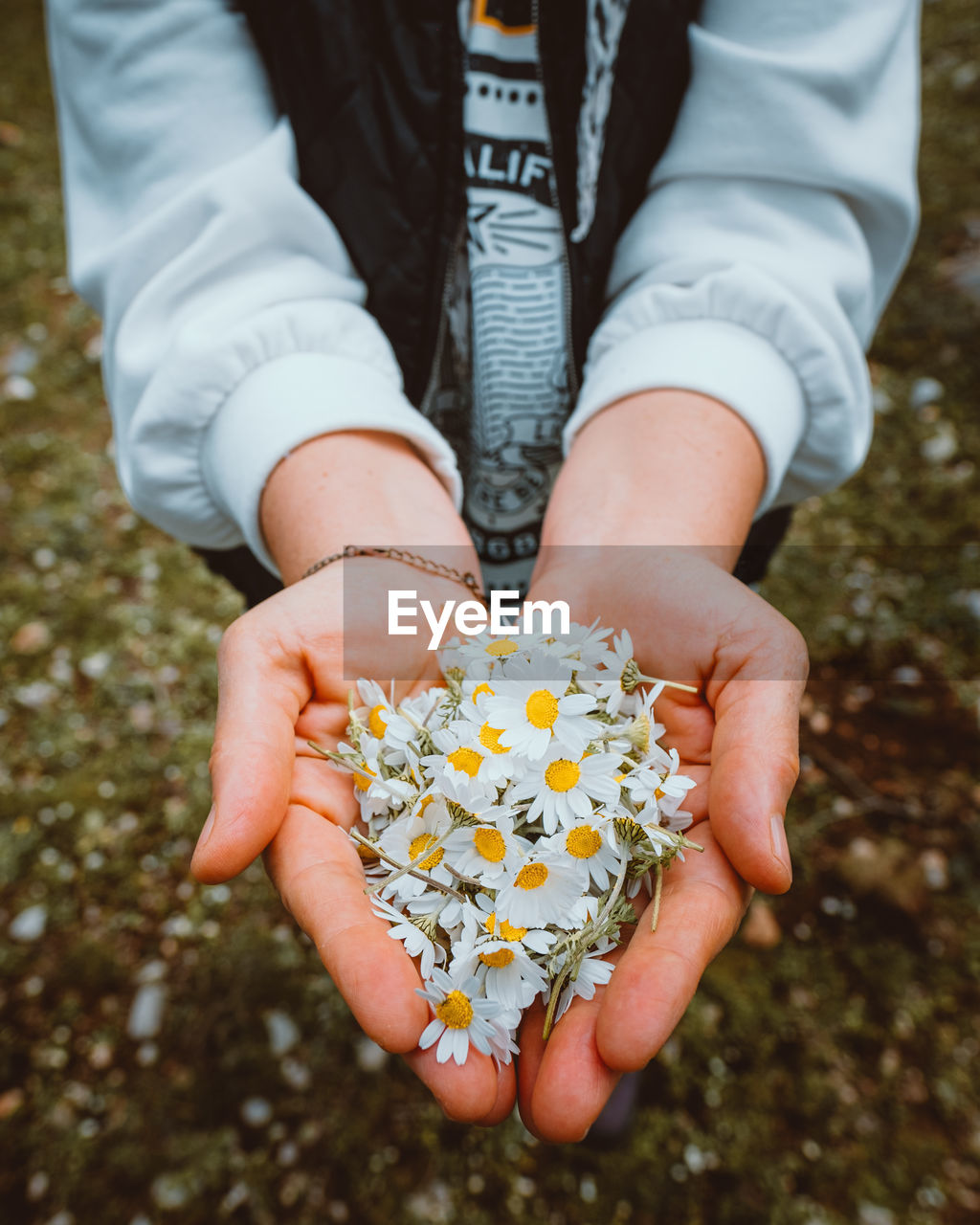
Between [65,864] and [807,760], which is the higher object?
[807,760]

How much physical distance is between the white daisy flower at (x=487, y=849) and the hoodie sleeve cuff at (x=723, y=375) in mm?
760

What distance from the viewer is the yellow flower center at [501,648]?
1373 millimetres

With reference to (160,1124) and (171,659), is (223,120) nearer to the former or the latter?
(171,659)

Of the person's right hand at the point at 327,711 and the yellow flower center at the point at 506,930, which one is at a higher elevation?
the person's right hand at the point at 327,711

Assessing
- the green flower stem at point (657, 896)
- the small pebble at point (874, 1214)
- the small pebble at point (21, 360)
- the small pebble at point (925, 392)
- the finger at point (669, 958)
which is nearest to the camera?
the finger at point (669, 958)

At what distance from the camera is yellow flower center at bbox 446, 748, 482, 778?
4.18 ft

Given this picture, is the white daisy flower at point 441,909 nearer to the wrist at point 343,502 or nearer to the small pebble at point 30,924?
the wrist at point 343,502

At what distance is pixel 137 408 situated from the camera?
1.43 metres

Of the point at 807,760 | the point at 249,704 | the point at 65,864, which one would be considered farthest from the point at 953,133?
the point at 65,864

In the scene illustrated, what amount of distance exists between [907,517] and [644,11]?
2.54 meters

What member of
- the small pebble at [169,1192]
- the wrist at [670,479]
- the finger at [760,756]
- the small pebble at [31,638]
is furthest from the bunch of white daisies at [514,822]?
the small pebble at [31,638]

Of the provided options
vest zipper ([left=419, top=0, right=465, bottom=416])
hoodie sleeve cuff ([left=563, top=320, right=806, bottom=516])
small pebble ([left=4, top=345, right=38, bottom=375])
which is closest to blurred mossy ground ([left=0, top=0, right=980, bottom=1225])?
small pebble ([left=4, top=345, right=38, bottom=375])

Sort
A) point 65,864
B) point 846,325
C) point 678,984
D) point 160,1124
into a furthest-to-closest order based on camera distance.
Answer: point 65,864 < point 160,1124 < point 846,325 < point 678,984

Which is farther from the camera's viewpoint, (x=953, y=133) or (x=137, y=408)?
(x=953, y=133)
